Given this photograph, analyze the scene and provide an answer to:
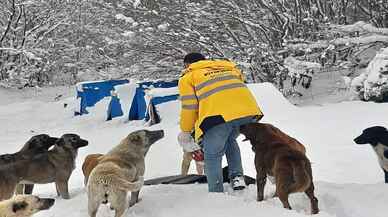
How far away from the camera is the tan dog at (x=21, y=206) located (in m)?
4.59

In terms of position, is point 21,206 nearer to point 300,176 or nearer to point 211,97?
point 211,97

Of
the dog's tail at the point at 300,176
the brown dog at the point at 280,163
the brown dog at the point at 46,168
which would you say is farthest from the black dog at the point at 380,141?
the brown dog at the point at 46,168

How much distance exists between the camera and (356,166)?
305 inches

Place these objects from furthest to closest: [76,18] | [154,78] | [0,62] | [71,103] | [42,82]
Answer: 1. [42,82]
2. [76,18]
3. [0,62]
4. [71,103]
5. [154,78]

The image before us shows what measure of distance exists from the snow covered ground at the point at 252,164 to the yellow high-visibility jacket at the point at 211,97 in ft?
2.57

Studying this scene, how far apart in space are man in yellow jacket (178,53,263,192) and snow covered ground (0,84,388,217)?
49 cm

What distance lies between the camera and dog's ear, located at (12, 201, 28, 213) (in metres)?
4.62

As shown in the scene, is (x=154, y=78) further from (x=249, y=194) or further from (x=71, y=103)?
(x=249, y=194)

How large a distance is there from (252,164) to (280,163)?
123 inches

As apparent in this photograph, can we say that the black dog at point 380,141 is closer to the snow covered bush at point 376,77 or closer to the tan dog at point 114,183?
the tan dog at point 114,183

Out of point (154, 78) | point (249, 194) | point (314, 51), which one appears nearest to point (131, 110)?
point (154, 78)

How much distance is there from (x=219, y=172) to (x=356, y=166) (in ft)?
9.44

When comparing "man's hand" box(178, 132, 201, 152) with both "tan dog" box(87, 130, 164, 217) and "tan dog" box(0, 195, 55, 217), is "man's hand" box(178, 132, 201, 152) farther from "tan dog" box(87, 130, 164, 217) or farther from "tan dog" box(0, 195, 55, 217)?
A: "tan dog" box(0, 195, 55, 217)

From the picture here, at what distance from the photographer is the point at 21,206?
184 inches
